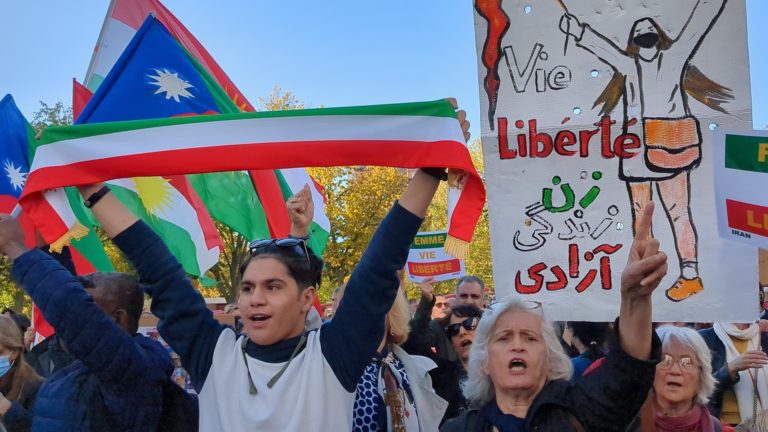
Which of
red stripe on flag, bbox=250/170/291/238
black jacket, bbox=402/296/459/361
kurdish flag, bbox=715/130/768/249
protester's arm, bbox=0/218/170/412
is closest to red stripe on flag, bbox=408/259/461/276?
red stripe on flag, bbox=250/170/291/238

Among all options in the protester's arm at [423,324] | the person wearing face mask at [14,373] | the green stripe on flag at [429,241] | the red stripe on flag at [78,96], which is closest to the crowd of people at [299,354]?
the person wearing face mask at [14,373]

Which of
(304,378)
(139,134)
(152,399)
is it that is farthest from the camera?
(139,134)

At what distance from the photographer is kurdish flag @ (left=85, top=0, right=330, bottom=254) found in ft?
21.7

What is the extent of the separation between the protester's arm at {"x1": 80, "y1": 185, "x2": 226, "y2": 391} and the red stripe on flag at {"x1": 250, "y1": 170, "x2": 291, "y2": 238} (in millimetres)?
3349

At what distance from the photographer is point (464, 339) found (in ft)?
15.9

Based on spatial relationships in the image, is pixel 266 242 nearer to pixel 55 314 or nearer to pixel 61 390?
pixel 55 314

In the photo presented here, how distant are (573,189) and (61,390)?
229cm

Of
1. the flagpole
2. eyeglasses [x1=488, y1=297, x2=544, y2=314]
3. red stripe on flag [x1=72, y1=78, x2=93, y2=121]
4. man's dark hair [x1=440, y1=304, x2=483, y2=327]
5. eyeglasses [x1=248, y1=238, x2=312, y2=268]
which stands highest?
the flagpole

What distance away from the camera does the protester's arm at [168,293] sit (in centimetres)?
255

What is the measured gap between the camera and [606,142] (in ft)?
11.0

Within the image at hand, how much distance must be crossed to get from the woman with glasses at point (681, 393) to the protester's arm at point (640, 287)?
106 cm

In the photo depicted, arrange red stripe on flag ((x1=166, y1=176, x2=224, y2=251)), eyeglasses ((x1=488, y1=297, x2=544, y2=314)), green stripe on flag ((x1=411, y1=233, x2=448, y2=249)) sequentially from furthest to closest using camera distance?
green stripe on flag ((x1=411, y1=233, x2=448, y2=249)) → red stripe on flag ((x1=166, y1=176, x2=224, y2=251)) → eyeglasses ((x1=488, y1=297, x2=544, y2=314))

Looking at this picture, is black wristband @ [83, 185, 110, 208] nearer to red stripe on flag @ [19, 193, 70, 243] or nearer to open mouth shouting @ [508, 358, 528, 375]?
red stripe on flag @ [19, 193, 70, 243]

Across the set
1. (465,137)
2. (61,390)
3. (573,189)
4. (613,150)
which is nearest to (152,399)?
(61,390)
